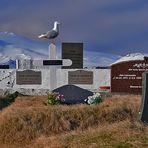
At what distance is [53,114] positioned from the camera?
12.8 metres

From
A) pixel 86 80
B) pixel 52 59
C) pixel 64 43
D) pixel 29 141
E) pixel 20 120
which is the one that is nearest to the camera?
pixel 29 141

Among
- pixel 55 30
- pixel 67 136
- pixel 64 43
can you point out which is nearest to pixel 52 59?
pixel 55 30

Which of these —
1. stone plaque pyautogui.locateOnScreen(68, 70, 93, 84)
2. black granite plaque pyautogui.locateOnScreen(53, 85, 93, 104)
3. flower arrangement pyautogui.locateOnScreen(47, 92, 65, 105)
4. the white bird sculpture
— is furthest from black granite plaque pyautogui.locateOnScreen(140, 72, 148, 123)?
stone plaque pyautogui.locateOnScreen(68, 70, 93, 84)

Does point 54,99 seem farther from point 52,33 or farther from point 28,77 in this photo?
point 28,77

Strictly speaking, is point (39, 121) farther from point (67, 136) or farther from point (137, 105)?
point (137, 105)

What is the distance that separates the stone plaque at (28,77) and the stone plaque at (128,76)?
6027mm

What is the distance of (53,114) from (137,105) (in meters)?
2.65

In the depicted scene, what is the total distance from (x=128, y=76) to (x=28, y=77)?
6730 millimetres

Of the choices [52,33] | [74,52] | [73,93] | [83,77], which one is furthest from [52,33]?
[74,52]

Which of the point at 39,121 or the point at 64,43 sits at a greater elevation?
the point at 64,43

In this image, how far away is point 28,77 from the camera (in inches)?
1187

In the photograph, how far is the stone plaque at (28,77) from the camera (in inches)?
1184

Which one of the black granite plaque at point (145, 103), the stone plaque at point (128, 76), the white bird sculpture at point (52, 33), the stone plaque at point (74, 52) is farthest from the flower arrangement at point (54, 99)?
the stone plaque at point (74, 52)

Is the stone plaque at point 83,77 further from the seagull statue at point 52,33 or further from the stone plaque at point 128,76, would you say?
the stone plaque at point 128,76
